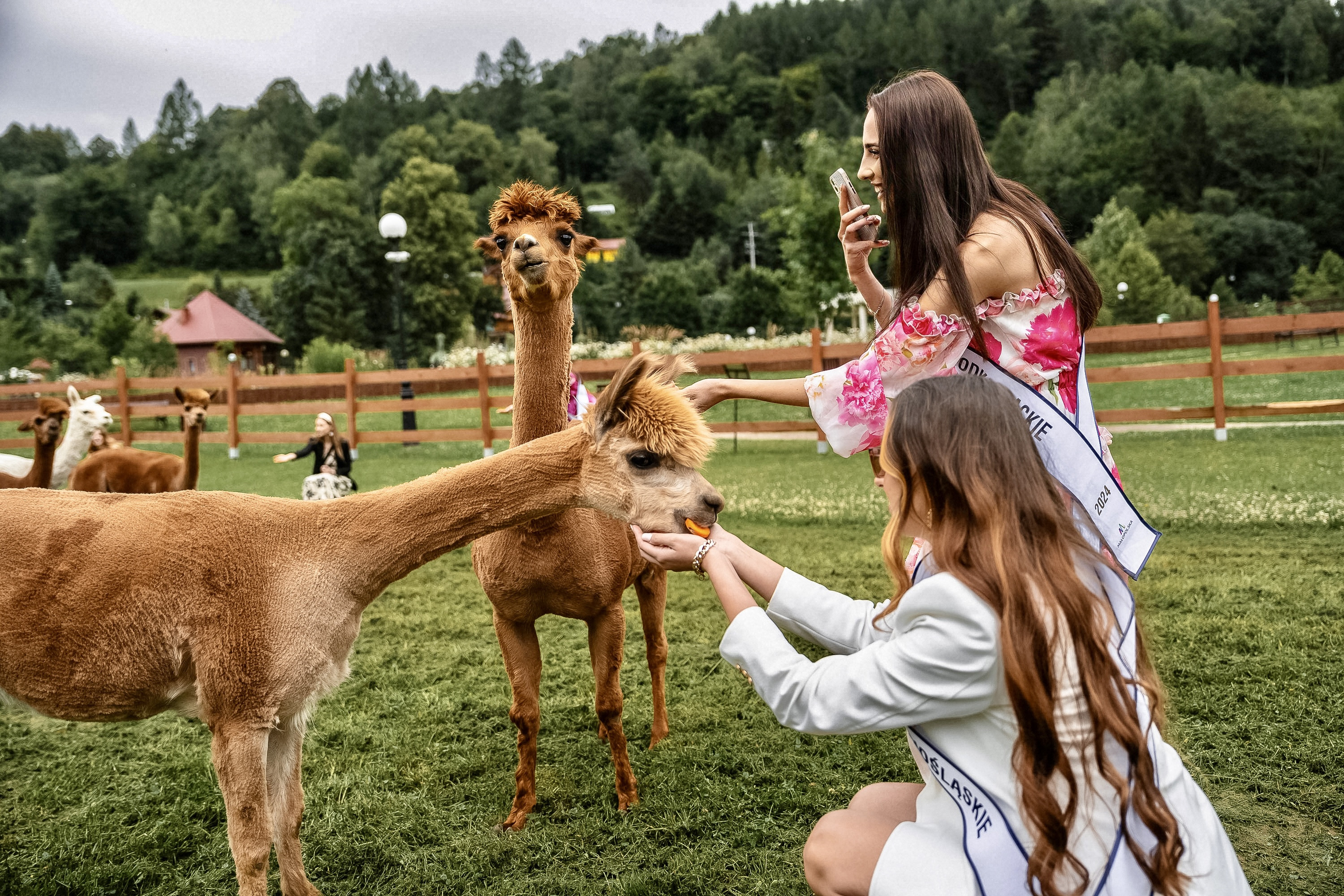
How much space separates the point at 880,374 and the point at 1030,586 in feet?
3.36

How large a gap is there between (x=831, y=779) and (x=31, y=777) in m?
3.96

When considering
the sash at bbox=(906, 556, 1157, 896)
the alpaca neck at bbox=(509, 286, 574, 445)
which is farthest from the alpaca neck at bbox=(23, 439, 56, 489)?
the sash at bbox=(906, 556, 1157, 896)

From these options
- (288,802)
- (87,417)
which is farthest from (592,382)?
(288,802)

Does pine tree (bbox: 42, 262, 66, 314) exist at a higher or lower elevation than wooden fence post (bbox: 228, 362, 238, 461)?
higher

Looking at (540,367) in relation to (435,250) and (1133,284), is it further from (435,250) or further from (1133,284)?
(1133,284)

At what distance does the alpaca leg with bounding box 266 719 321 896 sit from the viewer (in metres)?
3.10

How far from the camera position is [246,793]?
2.78 metres

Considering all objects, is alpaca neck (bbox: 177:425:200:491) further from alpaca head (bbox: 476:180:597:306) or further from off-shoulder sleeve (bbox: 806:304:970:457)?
off-shoulder sleeve (bbox: 806:304:970:457)

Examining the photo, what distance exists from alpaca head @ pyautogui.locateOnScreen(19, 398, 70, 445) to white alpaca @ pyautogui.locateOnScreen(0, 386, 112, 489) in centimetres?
45

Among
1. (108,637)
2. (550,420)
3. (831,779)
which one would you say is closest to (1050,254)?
(550,420)

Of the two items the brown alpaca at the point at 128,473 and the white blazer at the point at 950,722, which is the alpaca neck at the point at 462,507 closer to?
the white blazer at the point at 950,722

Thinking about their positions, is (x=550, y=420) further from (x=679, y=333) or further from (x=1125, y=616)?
(x=679, y=333)

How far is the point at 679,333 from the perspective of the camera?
100ft

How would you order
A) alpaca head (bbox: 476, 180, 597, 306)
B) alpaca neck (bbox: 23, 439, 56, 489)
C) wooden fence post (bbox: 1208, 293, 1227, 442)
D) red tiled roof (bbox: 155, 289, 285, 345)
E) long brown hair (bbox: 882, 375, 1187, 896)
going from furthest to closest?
red tiled roof (bbox: 155, 289, 285, 345)
wooden fence post (bbox: 1208, 293, 1227, 442)
alpaca neck (bbox: 23, 439, 56, 489)
alpaca head (bbox: 476, 180, 597, 306)
long brown hair (bbox: 882, 375, 1187, 896)
